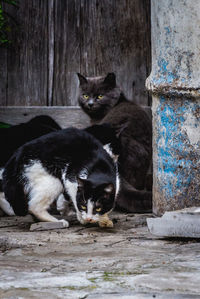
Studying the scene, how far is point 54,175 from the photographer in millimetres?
4652

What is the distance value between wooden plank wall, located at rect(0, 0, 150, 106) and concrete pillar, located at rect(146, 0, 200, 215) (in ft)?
6.83

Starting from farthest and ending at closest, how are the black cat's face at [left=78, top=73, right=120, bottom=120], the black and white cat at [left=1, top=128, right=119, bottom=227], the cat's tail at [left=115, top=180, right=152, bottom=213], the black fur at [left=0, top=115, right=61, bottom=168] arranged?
the black cat's face at [left=78, top=73, right=120, bottom=120] → the black fur at [left=0, top=115, right=61, bottom=168] → the cat's tail at [left=115, top=180, right=152, bottom=213] → the black and white cat at [left=1, top=128, right=119, bottom=227]

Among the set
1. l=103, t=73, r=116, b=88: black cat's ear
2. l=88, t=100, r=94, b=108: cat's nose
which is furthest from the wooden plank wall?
l=88, t=100, r=94, b=108: cat's nose

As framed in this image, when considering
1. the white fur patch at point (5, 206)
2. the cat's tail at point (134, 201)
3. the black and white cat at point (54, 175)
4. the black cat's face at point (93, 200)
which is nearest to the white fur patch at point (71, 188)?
the black and white cat at point (54, 175)

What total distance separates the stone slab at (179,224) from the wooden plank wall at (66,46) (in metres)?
3.14

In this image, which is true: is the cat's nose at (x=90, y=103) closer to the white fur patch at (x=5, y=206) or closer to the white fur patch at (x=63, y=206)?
the white fur patch at (x=63, y=206)

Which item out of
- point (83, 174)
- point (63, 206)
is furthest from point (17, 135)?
point (83, 174)

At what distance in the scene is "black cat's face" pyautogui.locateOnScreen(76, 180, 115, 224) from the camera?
14.3ft

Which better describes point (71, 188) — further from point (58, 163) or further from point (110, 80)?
point (110, 80)

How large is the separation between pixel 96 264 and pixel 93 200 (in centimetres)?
118

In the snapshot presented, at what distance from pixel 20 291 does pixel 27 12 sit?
15.4 feet

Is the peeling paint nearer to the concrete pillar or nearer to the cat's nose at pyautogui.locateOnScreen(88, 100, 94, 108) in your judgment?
the concrete pillar

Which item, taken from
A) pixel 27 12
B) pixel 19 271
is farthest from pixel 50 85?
pixel 19 271

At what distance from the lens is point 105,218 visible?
457 cm
